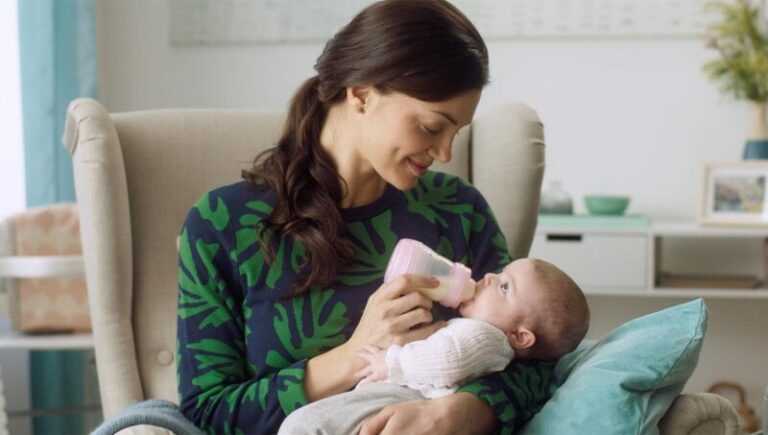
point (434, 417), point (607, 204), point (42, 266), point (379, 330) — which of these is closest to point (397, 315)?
point (379, 330)

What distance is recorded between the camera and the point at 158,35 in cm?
361

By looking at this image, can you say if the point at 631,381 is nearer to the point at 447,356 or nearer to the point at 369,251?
the point at 447,356

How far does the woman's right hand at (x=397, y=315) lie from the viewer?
145cm

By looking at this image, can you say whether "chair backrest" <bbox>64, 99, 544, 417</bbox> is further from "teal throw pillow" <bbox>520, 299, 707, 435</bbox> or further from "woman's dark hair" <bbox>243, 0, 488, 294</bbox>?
"teal throw pillow" <bbox>520, 299, 707, 435</bbox>

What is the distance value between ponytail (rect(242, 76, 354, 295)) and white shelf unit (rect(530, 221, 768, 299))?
1.49 metres

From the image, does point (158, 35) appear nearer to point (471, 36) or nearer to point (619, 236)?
point (619, 236)

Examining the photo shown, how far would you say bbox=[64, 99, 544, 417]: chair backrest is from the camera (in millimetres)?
1854

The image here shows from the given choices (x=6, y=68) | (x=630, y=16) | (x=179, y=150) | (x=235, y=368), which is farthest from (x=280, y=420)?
(x=630, y=16)

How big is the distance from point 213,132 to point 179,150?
7 cm

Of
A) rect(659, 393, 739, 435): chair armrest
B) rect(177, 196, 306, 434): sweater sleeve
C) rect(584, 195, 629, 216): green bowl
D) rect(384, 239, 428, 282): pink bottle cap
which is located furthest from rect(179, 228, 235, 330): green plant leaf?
rect(584, 195, 629, 216): green bowl

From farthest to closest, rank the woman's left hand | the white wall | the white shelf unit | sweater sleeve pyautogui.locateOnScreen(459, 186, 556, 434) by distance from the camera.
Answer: the white wall
the white shelf unit
sweater sleeve pyautogui.locateOnScreen(459, 186, 556, 434)
the woman's left hand

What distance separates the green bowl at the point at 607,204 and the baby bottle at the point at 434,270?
1760 mm

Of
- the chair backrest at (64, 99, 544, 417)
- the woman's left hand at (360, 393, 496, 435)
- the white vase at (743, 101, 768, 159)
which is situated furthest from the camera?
the white vase at (743, 101, 768, 159)

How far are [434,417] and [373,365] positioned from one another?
0.40 feet
